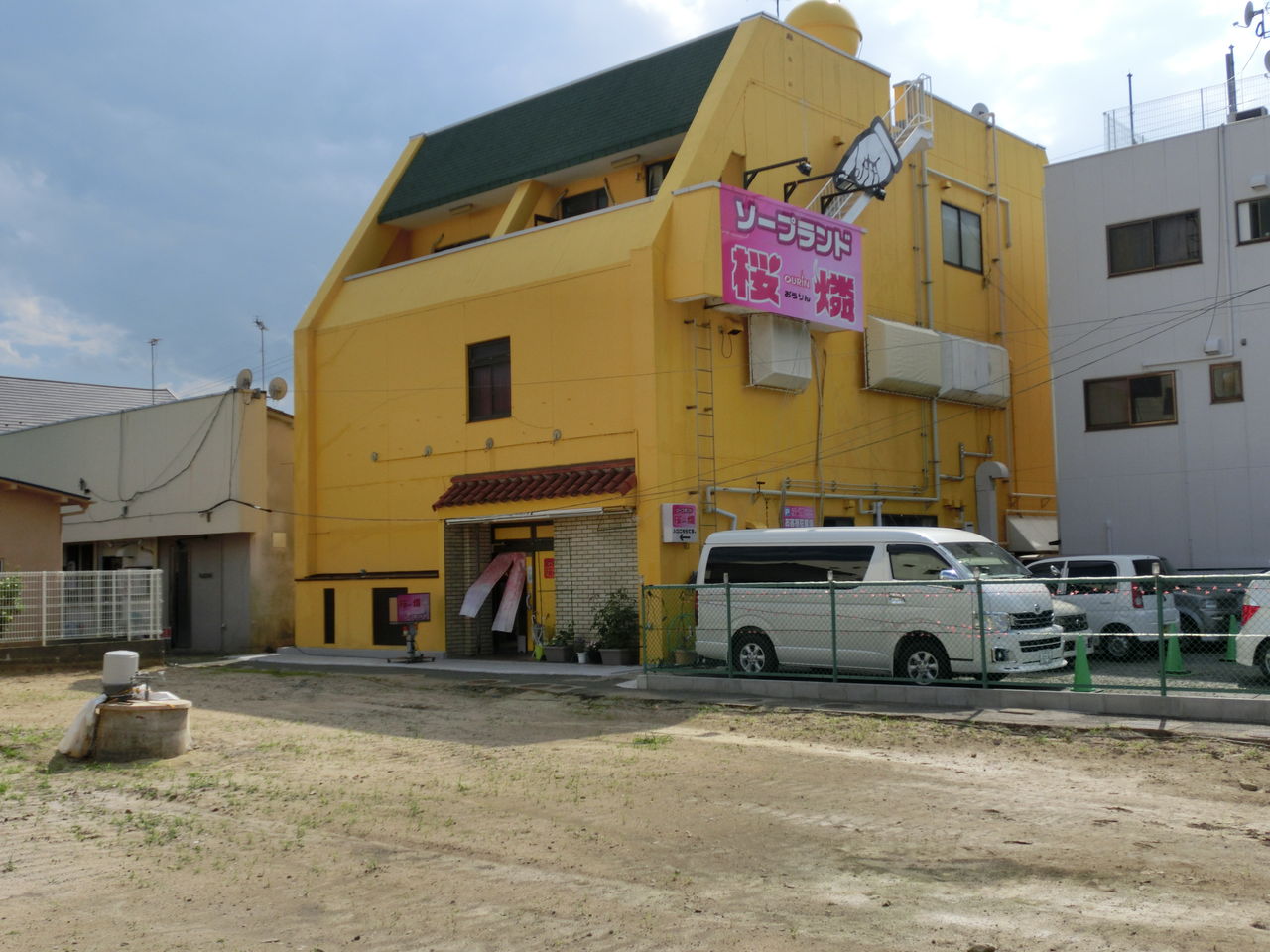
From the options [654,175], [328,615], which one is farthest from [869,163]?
[328,615]

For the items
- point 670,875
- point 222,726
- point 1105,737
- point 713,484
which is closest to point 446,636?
point 713,484

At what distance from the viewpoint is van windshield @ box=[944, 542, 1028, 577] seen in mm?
15867

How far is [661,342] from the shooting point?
68.9 ft

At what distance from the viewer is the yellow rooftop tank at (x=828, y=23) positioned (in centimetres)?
2678

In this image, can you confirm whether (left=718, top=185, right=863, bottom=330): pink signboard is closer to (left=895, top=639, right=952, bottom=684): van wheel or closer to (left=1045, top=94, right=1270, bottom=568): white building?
(left=1045, top=94, right=1270, bottom=568): white building

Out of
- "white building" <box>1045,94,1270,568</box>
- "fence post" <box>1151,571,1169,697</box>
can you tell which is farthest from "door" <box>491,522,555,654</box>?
"fence post" <box>1151,571,1169,697</box>

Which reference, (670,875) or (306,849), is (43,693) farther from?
(670,875)

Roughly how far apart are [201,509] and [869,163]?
18.0 metres

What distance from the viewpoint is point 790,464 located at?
2330cm

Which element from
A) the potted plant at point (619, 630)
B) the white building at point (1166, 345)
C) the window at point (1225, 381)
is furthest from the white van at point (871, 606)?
the window at point (1225, 381)

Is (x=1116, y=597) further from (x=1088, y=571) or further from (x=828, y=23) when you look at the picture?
(x=828, y=23)

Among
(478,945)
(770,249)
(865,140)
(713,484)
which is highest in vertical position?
(865,140)

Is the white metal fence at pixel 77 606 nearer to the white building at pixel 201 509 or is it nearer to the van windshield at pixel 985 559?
the white building at pixel 201 509

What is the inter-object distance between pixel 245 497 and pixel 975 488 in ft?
57.7
